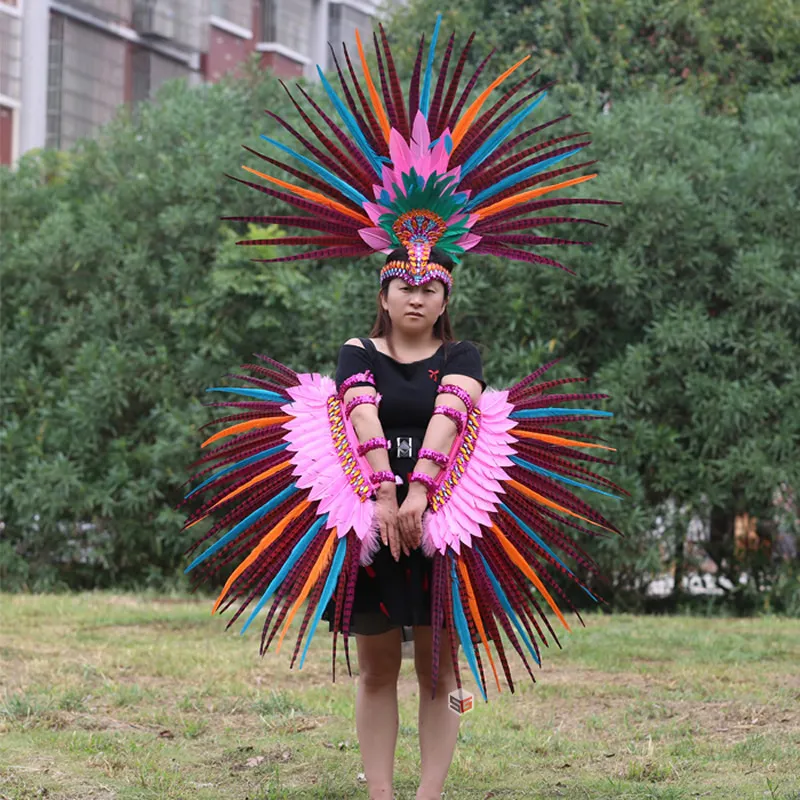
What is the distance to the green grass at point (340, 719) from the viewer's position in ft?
14.6

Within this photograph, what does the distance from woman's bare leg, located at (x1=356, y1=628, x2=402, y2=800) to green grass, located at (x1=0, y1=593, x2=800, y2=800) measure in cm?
47

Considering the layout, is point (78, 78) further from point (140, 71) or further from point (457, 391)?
point (457, 391)

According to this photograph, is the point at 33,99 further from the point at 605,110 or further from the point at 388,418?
the point at 388,418

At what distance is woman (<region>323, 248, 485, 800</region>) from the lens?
12.8 ft

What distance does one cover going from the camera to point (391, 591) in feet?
12.9

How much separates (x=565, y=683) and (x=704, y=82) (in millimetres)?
6156

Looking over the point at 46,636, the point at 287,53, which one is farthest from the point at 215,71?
the point at 46,636

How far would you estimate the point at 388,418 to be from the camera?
403 cm

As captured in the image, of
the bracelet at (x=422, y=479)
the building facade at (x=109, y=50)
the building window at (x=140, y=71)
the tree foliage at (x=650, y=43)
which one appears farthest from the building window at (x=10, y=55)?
the bracelet at (x=422, y=479)

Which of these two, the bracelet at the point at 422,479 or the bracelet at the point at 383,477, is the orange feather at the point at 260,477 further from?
the bracelet at the point at 422,479

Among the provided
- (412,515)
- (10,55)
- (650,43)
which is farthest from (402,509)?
(10,55)

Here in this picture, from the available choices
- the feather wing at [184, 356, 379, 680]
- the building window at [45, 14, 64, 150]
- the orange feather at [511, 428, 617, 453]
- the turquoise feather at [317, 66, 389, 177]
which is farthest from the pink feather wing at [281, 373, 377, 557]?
the building window at [45, 14, 64, 150]

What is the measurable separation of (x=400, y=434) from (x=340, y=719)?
186cm

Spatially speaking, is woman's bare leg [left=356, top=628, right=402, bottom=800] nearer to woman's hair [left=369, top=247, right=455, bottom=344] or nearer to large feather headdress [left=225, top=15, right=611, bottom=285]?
woman's hair [left=369, top=247, right=455, bottom=344]
